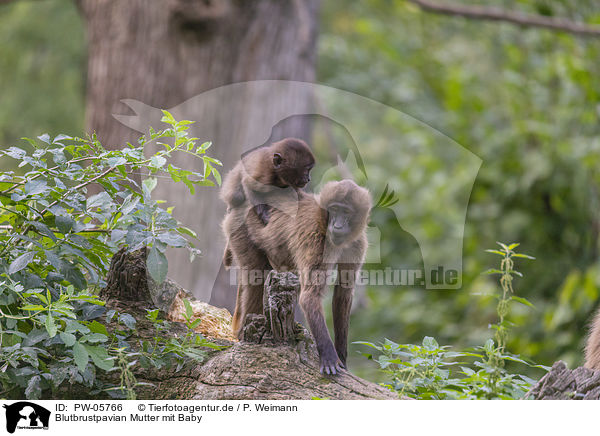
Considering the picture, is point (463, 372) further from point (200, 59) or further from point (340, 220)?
point (200, 59)

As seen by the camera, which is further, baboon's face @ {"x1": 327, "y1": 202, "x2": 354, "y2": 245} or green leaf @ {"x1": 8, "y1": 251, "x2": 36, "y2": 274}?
baboon's face @ {"x1": 327, "y1": 202, "x2": 354, "y2": 245}

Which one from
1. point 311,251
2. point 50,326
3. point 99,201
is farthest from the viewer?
point 311,251

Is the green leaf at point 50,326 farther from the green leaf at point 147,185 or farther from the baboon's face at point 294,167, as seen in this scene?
the baboon's face at point 294,167

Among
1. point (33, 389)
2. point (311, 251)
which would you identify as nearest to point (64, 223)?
point (33, 389)

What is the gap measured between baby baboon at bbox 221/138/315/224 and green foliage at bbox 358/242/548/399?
747mm

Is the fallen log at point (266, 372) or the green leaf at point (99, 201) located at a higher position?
the green leaf at point (99, 201)

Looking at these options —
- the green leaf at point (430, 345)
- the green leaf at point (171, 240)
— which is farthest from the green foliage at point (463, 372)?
the green leaf at point (171, 240)

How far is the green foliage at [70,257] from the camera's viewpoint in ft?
7.67

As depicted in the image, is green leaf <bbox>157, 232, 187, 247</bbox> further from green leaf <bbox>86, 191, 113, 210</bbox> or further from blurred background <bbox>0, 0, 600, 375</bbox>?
blurred background <bbox>0, 0, 600, 375</bbox>

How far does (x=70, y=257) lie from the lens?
2.58 metres

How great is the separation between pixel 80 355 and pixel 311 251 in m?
0.99

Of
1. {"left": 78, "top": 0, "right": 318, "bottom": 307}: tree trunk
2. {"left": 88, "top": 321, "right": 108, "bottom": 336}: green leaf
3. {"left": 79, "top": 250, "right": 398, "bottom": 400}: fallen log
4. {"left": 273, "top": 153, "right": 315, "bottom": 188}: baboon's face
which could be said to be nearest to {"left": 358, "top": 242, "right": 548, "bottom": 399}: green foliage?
{"left": 79, "top": 250, "right": 398, "bottom": 400}: fallen log

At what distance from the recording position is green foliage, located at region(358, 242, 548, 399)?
2.59m
